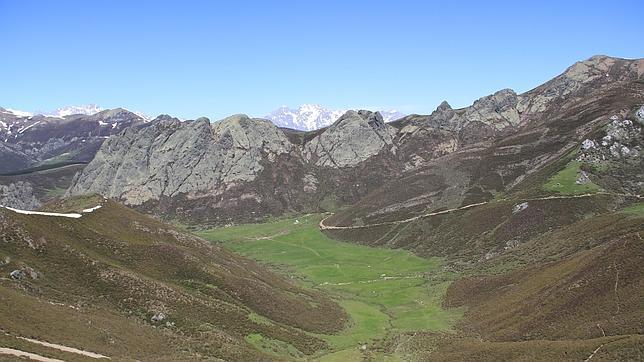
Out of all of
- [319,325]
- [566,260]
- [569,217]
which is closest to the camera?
[319,325]

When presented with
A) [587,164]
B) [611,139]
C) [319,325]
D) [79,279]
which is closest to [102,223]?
[79,279]

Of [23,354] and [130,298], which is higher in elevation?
[23,354]

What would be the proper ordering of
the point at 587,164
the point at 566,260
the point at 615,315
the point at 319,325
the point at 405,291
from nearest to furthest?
the point at 615,315, the point at 319,325, the point at 566,260, the point at 405,291, the point at 587,164

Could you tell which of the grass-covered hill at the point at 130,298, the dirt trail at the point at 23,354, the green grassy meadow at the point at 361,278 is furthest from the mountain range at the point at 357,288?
the dirt trail at the point at 23,354

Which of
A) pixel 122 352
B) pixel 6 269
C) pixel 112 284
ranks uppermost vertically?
pixel 6 269

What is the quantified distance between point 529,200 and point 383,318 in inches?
2824

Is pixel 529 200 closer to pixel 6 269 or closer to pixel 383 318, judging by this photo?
pixel 383 318

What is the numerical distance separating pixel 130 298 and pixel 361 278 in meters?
66.3

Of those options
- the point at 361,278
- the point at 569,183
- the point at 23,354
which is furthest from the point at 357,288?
the point at 23,354

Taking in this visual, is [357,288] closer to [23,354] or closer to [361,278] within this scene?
[361,278]

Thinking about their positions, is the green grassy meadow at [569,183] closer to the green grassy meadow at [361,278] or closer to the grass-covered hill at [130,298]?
the green grassy meadow at [361,278]

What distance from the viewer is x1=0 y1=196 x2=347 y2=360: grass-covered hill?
5141cm

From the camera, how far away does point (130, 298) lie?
64562 mm

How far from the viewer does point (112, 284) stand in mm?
65938
